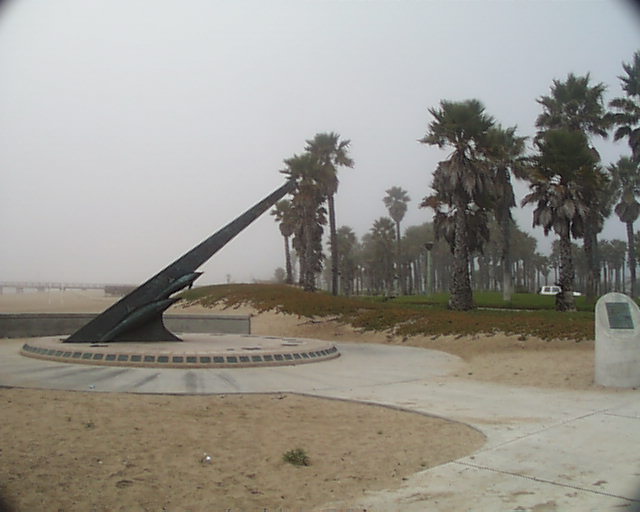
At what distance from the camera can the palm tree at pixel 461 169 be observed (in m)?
24.3

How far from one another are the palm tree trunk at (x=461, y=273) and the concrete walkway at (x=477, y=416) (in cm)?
919

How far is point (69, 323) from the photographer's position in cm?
2128

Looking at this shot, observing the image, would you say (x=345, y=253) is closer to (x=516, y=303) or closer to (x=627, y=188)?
(x=627, y=188)

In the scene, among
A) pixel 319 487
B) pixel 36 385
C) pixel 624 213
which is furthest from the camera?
pixel 624 213

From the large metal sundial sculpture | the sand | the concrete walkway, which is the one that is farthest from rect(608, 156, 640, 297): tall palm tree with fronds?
the sand

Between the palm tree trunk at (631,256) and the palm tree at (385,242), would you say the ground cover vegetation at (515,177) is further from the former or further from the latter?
the palm tree at (385,242)

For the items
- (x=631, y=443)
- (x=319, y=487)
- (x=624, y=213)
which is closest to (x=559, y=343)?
(x=631, y=443)

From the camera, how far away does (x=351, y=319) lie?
23.3 m

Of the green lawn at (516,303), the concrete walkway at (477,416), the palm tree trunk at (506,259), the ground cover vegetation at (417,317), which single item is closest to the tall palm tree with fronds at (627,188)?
the green lawn at (516,303)

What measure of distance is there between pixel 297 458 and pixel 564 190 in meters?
20.9

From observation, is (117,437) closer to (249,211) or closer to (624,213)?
(249,211)

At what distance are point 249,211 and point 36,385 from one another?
7.55 meters

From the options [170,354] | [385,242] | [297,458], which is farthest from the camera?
[385,242]

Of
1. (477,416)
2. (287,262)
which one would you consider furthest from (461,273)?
(287,262)
